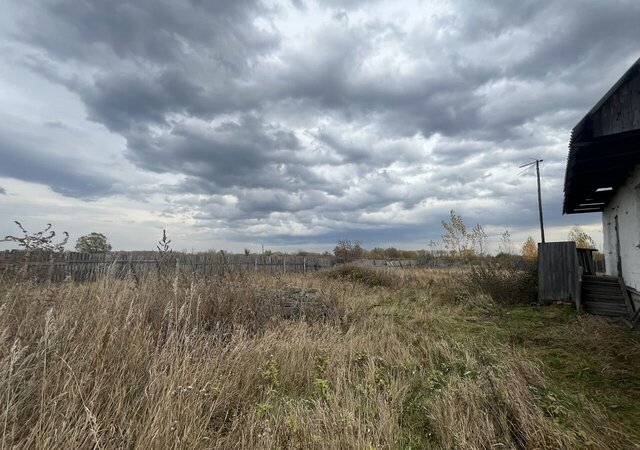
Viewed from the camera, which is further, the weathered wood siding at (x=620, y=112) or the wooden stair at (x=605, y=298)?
the wooden stair at (x=605, y=298)

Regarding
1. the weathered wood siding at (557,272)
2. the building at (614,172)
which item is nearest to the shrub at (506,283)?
the weathered wood siding at (557,272)

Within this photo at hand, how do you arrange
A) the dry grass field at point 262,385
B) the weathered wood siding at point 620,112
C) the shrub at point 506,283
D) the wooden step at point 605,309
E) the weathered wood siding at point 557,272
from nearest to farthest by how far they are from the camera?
the dry grass field at point 262,385 < the weathered wood siding at point 620,112 < the wooden step at point 605,309 < the weathered wood siding at point 557,272 < the shrub at point 506,283

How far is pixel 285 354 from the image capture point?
4.55 m

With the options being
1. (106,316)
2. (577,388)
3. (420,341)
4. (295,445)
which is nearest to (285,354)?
(295,445)

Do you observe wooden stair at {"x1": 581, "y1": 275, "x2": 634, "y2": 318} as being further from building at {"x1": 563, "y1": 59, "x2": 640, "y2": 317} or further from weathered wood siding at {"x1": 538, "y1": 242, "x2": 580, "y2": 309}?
weathered wood siding at {"x1": 538, "y1": 242, "x2": 580, "y2": 309}

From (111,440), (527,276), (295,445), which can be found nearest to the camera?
(111,440)

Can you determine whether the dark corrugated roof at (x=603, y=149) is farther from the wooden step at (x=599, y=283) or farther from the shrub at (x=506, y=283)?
the shrub at (x=506, y=283)

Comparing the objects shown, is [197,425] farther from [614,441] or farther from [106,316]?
[614,441]

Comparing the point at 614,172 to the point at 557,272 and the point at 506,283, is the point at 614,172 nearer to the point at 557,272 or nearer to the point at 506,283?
the point at 557,272

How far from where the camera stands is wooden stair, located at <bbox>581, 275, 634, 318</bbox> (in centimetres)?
970

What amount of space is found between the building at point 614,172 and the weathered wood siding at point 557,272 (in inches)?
51.7

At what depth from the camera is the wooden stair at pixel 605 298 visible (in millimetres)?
9695

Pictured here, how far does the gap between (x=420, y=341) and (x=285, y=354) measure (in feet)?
10.1

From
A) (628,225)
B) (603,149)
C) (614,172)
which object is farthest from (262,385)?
(628,225)
